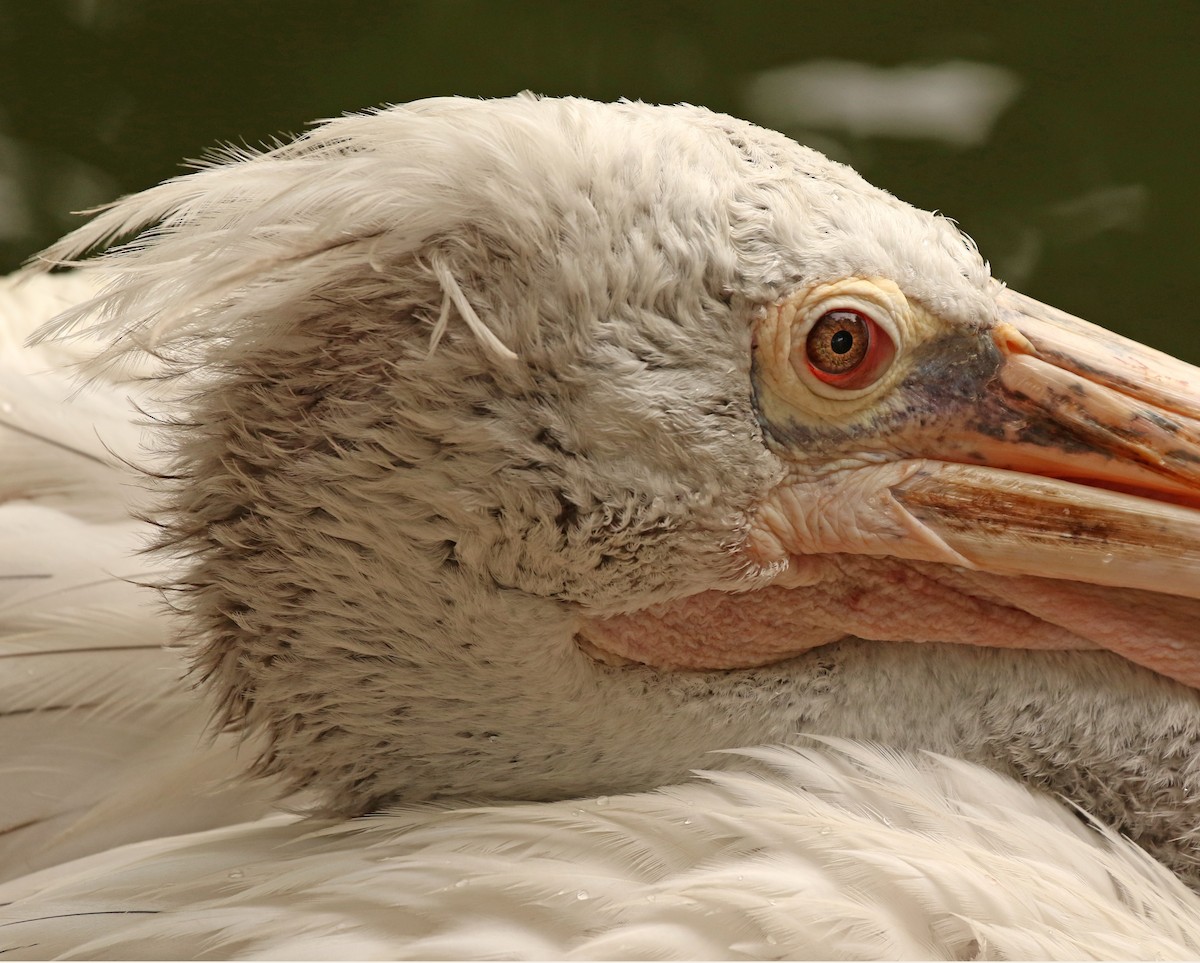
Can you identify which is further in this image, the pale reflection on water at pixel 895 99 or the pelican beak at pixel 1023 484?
the pale reflection on water at pixel 895 99

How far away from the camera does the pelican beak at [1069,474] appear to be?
1443 mm

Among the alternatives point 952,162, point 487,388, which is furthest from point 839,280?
point 952,162

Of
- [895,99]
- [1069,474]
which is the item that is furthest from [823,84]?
[1069,474]

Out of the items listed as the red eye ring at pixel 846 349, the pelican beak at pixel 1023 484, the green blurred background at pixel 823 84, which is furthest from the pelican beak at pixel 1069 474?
the green blurred background at pixel 823 84

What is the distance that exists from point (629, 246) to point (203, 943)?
0.76 m

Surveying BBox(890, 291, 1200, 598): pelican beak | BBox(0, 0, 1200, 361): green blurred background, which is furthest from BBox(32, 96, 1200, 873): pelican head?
BBox(0, 0, 1200, 361): green blurred background

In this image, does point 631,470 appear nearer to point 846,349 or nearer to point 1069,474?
point 846,349

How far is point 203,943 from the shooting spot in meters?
1.35

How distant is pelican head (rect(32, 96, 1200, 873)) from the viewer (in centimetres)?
137

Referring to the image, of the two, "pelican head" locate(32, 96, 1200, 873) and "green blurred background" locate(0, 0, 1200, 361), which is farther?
"green blurred background" locate(0, 0, 1200, 361)

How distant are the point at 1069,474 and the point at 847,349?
27 centimetres

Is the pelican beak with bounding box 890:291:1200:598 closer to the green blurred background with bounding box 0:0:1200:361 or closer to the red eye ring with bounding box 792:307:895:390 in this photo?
the red eye ring with bounding box 792:307:895:390

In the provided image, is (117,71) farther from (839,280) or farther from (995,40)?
(839,280)

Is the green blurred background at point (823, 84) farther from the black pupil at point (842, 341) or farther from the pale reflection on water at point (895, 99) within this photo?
the black pupil at point (842, 341)
